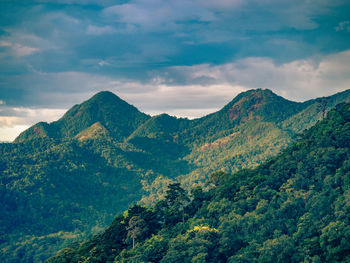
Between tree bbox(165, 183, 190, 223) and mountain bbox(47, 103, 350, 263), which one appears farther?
tree bbox(165, 183, 190, 223)

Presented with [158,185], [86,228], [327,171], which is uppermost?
[327,171]

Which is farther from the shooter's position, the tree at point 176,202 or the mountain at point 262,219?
the tree at point 176,202

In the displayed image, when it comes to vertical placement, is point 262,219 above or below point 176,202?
below

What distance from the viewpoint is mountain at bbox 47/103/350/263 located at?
49719 mm

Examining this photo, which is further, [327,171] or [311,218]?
[327,171]

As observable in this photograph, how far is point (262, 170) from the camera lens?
76.4 m

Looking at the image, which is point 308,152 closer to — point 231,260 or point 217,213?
point 217,213

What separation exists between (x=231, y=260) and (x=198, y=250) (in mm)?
4924

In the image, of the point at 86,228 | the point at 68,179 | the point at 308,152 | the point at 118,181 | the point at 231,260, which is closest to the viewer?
the point at 231,260

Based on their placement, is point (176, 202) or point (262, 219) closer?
point (262, 219)

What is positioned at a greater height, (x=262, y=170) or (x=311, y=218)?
(x=262, y=170)

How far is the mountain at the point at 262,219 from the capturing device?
49719mm

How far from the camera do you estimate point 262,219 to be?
58625 millimetres

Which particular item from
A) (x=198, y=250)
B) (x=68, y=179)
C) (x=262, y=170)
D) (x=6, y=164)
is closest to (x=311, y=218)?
(x=198, y=250)
